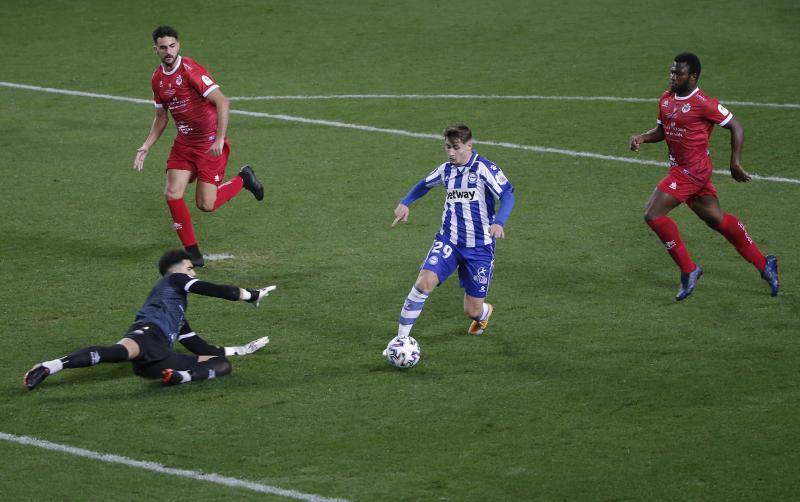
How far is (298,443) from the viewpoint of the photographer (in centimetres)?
844

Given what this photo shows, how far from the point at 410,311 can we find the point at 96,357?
2.53 m

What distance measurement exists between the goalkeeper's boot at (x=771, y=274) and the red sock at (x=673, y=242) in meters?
0.71

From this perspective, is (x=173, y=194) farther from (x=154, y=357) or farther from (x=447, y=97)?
(x=447, y=97)

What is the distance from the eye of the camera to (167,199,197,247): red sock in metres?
12.4

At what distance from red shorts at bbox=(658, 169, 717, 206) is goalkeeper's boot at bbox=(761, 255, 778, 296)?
84cm

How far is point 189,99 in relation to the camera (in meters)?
12.5

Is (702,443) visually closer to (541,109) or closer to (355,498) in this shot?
(355,498)

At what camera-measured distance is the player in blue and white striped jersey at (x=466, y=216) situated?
10172 mm

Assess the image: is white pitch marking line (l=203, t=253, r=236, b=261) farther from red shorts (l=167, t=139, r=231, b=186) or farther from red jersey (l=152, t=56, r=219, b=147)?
red jersey (l=152, t=56, r=219, b=147)

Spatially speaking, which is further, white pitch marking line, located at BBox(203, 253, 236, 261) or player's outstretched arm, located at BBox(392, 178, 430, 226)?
white pitch marking line, located at BBox(203, 253, 236, 261)

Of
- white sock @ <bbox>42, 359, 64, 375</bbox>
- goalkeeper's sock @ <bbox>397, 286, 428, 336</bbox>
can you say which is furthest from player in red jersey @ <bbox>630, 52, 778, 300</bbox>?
white sock @ <bbox>42, 359, 64, 375</bbox>

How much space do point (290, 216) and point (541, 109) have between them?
242 inches

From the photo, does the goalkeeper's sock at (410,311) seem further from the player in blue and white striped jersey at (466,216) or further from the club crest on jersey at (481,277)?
A: the club crest on jersey at (481,277)

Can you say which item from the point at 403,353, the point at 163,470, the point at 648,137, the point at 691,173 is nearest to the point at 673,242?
the point at 691,173
